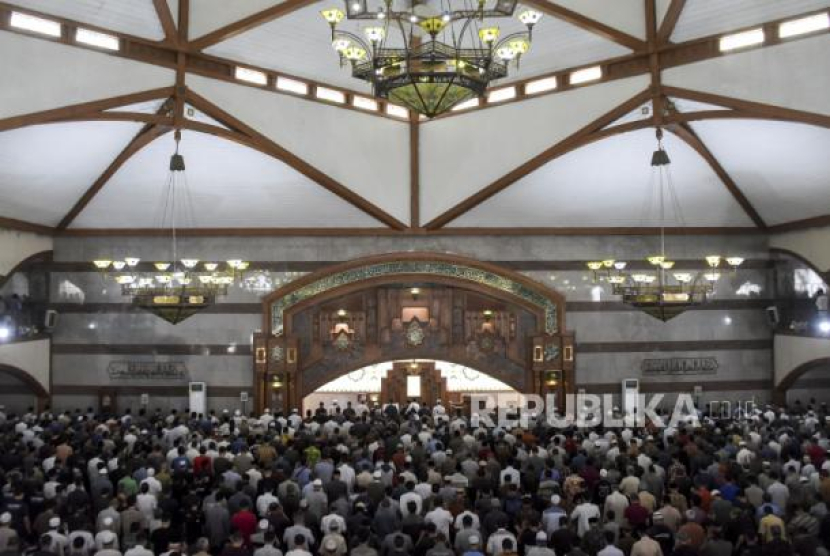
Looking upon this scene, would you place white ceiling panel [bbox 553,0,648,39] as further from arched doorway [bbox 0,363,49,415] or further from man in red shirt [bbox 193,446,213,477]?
arched doorway [bbox 0,363,49,415]

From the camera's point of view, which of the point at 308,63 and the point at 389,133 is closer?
the point at 308,63

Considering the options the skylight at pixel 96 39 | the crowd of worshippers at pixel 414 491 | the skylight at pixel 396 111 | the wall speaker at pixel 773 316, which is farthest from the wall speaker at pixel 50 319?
the wall speaker at pixel 773 316

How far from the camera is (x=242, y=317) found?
76.8ft

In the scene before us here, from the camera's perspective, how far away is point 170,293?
55.3 ft

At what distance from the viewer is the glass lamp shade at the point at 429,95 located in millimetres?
10930

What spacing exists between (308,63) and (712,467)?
1182 cm

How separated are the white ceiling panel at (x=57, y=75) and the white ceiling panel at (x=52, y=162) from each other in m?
1.65

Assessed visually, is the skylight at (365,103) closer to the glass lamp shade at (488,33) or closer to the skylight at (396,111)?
the skylight at (396,111)

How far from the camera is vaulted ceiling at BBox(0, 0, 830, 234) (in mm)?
15438

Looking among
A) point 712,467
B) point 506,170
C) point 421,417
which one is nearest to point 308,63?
point 506,170

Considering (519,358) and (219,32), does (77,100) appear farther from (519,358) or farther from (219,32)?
(519,358)

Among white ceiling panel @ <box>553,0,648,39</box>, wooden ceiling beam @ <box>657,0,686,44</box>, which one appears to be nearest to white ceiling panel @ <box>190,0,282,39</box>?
white ceiling panel @ <box>553,0,648,39</box>

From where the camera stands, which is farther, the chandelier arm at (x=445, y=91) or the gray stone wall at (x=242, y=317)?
the gray stone wall at (x=242, y=317)

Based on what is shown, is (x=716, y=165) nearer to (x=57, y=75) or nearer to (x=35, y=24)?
(x=57, y=75)
